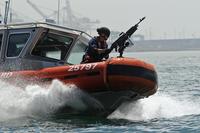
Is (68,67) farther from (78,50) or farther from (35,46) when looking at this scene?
(78,50)

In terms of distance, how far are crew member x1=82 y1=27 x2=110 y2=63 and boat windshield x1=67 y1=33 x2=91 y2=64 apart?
0.85m

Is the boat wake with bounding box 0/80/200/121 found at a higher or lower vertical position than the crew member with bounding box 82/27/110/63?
lower

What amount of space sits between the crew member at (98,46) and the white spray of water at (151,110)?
1089 mm

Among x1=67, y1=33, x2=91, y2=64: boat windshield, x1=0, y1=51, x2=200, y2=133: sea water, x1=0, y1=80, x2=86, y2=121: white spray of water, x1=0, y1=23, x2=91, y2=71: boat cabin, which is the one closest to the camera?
x1=0, y1=51, x2=200, y2=133: sea water

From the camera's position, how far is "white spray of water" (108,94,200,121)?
1052 cm

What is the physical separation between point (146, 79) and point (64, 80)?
1523 mm

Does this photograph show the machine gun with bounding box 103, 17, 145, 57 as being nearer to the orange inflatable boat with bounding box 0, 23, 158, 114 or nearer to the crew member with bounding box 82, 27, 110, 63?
the crew member with bounding box 82, 27, 110, 63

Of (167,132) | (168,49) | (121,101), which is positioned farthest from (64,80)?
(168,49)

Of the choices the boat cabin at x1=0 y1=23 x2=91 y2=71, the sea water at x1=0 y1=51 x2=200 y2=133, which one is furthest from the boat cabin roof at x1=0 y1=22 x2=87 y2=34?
the sea water at x1=0 y1=51 x2=200 y2=133

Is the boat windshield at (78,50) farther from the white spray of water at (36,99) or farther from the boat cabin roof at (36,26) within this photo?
the white spray of water at (36,99)

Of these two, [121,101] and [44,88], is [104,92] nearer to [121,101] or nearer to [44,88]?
[121,101]

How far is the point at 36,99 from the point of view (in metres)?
10.2

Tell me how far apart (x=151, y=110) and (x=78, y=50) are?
200 centimetres

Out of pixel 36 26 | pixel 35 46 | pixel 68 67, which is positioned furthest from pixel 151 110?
pixel 36 26
